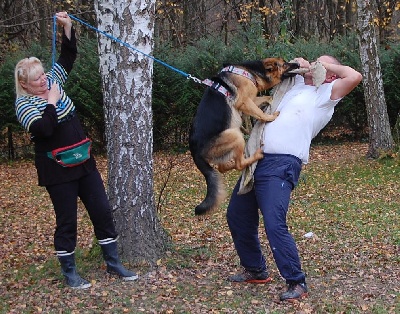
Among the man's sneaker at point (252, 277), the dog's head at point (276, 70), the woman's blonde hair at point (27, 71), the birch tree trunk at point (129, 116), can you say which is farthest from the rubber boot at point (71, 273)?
the dog's head at point (276, 70)

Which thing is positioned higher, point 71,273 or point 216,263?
point 71,273

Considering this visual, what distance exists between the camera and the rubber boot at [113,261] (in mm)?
4934

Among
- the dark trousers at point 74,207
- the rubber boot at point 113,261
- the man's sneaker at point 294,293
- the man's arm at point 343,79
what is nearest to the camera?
the man's arm at point 343,79

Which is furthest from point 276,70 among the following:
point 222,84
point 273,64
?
point 222,84

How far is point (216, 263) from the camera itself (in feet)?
18.3

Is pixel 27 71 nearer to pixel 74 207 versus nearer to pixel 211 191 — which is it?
pixel 74 207

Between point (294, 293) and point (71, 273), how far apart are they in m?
1.83

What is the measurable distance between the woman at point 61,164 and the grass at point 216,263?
297 millimetres

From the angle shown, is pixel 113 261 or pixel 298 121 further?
pixel 113 261

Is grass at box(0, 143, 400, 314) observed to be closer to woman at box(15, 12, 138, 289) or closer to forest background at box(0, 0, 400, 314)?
A: forest background at box(0, 0, 400, 314)

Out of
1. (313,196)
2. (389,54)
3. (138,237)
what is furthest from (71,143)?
(389,54)

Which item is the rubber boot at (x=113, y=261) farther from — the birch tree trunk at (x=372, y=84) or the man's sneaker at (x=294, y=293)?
the birch tree trunk at (x=372, y=84)

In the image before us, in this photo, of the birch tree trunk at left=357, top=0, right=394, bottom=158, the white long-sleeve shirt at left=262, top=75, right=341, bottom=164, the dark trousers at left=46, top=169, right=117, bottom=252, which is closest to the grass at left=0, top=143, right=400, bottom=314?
the dark trousers at left=46, top=169, right=117, bottom=252

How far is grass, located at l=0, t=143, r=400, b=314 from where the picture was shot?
4566 millimetres
